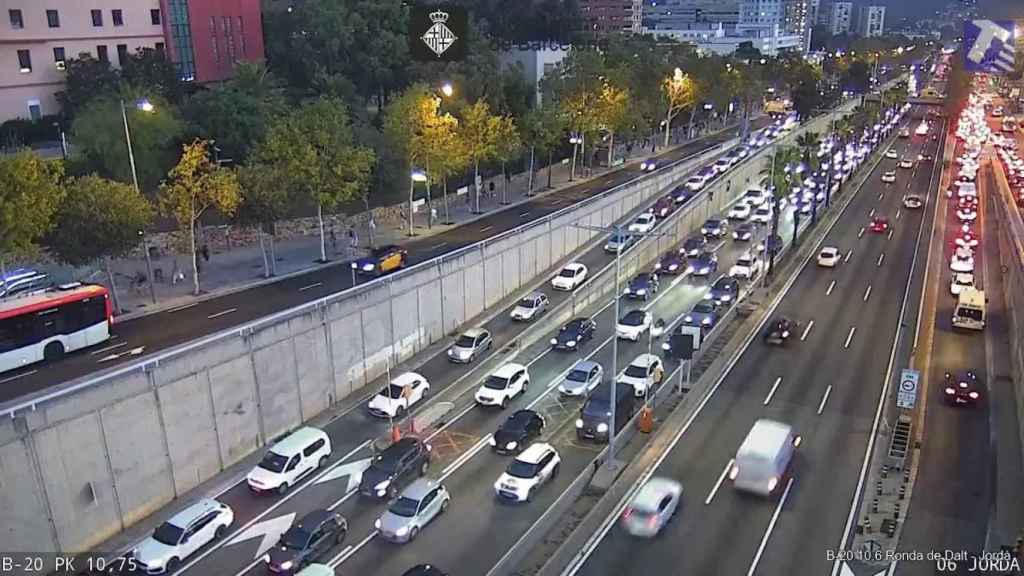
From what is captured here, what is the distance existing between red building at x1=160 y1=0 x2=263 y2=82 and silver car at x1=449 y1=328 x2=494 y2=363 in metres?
57.1

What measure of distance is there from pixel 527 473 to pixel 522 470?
0.77 ft

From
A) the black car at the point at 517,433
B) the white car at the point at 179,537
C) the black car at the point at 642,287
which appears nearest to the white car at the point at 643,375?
the black car at the point at 517,433

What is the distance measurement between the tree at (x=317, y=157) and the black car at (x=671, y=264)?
2426 cm

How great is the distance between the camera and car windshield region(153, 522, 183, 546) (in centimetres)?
2383

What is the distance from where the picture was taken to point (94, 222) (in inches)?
1608

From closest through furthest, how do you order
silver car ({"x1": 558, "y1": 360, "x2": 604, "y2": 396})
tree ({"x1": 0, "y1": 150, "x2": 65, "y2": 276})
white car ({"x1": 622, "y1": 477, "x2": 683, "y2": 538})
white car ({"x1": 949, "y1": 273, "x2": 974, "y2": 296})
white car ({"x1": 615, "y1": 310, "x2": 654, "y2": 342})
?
white car ({"x1": 622, "y1": 477, "x2": 683, "y2": 538}) < silver car ({"x1": 558, "y1": 360, "x2": 604, "y2": 396}) < tree ({"x1": 0, "y1": 150, "x2": 65, "y2": 276}) < white car ({"x1": 615, "y1": 310, "x2": 654, "y2": 342}) < white car ({"x1": 949, "y1": 273, "x2": 974, "y2": 296})

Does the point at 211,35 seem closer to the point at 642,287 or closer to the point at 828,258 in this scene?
the point at 642,287

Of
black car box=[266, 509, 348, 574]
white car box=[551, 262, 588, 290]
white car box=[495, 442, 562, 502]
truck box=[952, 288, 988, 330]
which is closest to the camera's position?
black car box=[266, 509, 348, 574]

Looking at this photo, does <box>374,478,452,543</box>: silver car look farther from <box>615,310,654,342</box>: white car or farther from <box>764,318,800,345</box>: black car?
<box>764,318,800,345</box>: black car

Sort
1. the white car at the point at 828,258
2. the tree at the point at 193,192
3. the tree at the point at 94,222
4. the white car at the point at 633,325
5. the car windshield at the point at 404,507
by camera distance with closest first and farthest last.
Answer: the car windshield at the point at 404,507
the tree at the point at 94,222
the white car at the point at 633,325
the tree at the point at 193,192
the white car at the point at 828,258

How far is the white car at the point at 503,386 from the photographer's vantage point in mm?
35000

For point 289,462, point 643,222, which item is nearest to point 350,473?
point 289,462

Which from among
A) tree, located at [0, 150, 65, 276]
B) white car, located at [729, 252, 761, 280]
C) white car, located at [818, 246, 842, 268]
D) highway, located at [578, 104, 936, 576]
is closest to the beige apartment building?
tree, located at [0, 150, 65, 276]

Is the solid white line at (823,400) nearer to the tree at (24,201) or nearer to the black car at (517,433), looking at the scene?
the black car at (517,433)
